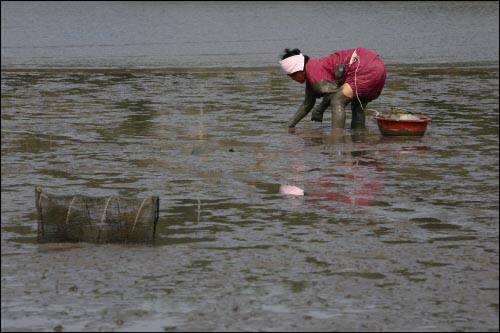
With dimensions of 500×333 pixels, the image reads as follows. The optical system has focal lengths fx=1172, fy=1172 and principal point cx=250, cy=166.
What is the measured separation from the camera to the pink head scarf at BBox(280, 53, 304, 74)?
1625cm

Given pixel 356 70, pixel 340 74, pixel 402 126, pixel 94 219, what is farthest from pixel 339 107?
pixel 94 219

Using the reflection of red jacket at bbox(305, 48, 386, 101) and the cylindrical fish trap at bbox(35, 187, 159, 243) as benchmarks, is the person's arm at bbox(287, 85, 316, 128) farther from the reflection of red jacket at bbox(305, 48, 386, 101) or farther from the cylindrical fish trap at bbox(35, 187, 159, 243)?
the cylindrical fish trap at bbox(35, 187, 159, 243)

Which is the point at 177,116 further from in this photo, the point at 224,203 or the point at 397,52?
the point at 397,52

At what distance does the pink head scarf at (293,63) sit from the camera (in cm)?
1625

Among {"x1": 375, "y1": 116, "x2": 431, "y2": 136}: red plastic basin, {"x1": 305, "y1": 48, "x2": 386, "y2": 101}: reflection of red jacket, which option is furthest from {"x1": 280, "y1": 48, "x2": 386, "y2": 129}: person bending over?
{"x1": 375, "y1": 116, "x2": 431, "y2": 136}: red plastic basin

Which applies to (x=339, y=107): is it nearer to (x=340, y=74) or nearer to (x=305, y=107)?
(x=340, y=74)

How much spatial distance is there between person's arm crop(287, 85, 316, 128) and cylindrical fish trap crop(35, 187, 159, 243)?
25.3 feet

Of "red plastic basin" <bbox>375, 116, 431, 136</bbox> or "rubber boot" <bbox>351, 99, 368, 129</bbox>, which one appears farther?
"rubber boot" <bbox>351, 99, 368, 129</bbox>

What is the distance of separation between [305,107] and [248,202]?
19.4ft

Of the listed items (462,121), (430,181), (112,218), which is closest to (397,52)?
(462,121)

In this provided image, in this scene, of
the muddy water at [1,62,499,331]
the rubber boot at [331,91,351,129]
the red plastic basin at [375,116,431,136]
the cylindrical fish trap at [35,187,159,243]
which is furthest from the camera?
the rubber boot at [331,91,351,129]

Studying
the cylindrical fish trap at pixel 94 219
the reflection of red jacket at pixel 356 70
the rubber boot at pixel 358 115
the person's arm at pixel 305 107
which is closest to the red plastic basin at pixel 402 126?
the reflection of red jacket at pixel 356 70

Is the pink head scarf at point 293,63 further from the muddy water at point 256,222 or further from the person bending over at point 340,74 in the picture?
the muddy water at point 256,222

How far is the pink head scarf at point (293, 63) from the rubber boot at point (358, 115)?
1083 millimetres
